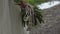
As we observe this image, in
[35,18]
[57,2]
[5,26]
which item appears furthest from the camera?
[57,2]

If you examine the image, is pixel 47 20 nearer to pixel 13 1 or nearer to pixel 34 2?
pixel 34 2

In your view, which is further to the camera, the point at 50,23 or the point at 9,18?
the point at 50,23

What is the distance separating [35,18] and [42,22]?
0.12 meters

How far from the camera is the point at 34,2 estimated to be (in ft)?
3.72

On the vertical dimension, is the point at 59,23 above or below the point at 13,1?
below

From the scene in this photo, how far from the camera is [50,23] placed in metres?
1.28

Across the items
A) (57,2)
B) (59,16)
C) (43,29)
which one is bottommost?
(43,29)

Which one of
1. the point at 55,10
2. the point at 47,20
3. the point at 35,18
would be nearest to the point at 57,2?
the point at 55,10

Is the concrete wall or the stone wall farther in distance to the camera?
the stone wall

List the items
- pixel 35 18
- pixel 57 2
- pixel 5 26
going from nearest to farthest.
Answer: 1. pixel 5 26
2. pixel 35 18
3. pixel 57 2

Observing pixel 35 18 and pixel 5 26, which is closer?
pixel 5 26

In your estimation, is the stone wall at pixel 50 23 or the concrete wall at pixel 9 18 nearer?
the concrete wall at pixel 9 18

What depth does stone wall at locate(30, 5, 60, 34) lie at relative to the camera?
4.11 ft

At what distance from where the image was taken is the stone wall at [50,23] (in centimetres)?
125
